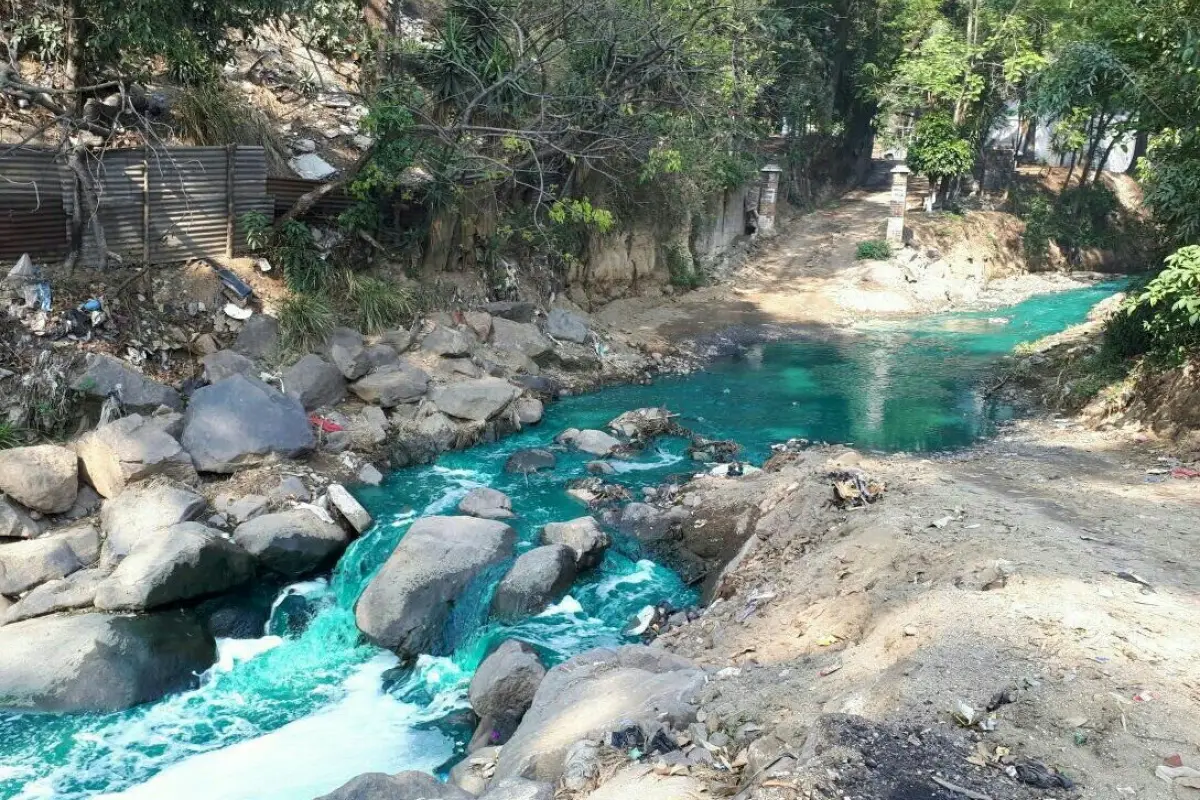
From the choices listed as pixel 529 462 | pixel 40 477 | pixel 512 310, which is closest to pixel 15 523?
pixel 40 477

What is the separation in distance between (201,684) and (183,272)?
23.8ft

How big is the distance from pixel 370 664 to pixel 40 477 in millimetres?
4194

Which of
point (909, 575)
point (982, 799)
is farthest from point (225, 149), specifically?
point (982, 799)

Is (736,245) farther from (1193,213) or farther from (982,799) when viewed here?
(982,799)

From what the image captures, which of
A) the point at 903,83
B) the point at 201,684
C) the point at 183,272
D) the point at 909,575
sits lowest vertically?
the point at 201,684

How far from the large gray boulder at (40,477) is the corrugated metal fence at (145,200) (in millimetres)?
3284

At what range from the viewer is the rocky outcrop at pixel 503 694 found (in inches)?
297

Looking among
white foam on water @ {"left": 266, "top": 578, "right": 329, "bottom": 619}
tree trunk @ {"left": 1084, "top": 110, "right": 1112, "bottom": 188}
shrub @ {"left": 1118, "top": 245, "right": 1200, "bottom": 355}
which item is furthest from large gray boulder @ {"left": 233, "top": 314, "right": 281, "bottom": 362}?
tree trunk @ {"left": 1084, "top": 110, "right": 1112, "bottom": 188}

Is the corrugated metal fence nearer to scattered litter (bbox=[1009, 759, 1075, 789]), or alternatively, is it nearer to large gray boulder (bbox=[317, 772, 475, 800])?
large gray boulder (bbox=[317, 772, 475, 800])

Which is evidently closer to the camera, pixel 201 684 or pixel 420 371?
pixel 201 684

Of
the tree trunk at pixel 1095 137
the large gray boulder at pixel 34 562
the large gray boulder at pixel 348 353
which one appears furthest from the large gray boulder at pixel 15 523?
the tree trunk at pixel 1095 137

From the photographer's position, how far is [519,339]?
52.9ft

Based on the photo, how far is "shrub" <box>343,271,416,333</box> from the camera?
48.9ft

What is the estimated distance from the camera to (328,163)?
16.5m
